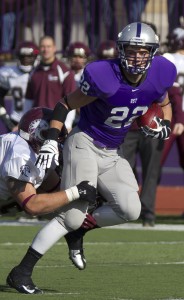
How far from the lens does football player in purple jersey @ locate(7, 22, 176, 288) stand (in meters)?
6.94

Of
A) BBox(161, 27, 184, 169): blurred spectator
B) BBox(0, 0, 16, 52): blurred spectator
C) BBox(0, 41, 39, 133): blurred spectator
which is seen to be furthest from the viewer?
BBox(0, 0, 16, 52): blurred spectator

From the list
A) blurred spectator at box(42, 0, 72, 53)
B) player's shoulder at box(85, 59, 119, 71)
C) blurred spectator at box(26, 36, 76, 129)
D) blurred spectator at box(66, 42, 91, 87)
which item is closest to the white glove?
player's shoulder at box(85, 59, 119, 71)

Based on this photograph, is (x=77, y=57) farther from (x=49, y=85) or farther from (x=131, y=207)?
(x=131, y=207)

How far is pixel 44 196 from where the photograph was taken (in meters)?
6.98

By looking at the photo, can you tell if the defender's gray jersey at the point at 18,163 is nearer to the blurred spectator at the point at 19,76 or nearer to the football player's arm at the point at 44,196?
the football player's arm at the point at 44,196

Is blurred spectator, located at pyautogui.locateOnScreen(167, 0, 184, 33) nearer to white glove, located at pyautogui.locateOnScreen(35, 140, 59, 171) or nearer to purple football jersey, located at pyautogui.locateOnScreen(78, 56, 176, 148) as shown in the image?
purple football jersey, located at pyautogui.locateOnScreen(78, 56, 176, 148)

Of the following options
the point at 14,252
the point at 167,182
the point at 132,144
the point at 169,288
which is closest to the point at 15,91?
the point at 132,144

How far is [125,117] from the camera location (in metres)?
7.15

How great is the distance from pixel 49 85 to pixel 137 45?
14.8 ft

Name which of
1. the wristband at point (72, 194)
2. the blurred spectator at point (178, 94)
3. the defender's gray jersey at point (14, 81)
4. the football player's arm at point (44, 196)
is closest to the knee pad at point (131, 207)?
the football player's arm at point (44, 196)

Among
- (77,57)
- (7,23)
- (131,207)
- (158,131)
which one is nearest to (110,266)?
(131,207)

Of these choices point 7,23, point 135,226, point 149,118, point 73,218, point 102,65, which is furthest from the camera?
point 7,23

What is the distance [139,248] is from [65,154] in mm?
2452

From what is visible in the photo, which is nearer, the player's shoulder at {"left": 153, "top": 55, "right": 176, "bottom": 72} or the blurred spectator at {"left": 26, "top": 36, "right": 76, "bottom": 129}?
the player's shoulder at {"left": 153, "top": 55, "right": 176, "bottom": 72}
